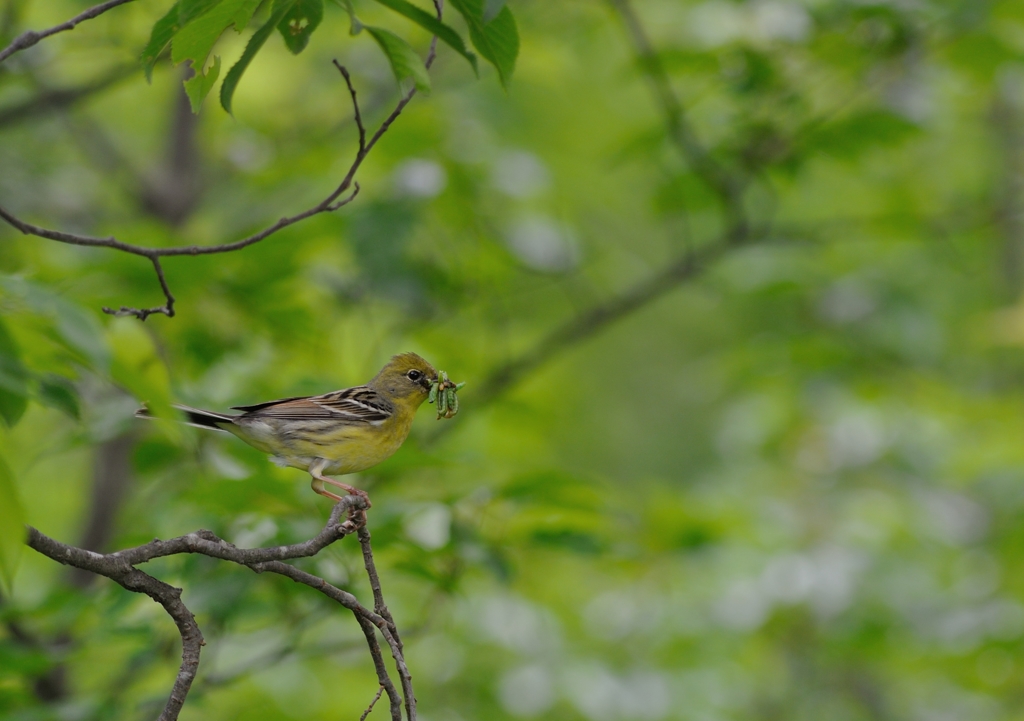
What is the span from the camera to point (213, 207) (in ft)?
27.7

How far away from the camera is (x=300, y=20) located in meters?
2.00

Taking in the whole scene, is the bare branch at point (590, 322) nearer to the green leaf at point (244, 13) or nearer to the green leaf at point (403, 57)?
the green leaf at point (403, 57)

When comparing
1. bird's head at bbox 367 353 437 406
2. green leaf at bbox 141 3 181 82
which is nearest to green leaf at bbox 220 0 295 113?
green leaf at bbox 141 3 181 82

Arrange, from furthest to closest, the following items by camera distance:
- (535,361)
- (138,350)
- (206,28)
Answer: (535,361) → (138,350) → (206,28)

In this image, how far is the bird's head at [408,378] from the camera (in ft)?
12.1

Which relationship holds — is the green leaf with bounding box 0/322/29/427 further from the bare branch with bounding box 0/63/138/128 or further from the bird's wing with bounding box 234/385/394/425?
the bare branch with bounding box 0/63/138/128

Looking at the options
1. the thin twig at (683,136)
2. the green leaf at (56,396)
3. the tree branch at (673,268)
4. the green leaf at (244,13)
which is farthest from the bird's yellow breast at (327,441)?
the thin twig at (683,136)

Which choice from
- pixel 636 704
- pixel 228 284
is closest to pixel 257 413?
pixel 228 284

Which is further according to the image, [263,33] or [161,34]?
[161,34]

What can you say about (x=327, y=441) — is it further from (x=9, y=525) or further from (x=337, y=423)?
(x=9, y=525)

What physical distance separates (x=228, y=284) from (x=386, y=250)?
830 millimetres

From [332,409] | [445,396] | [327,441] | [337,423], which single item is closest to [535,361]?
[332,409]

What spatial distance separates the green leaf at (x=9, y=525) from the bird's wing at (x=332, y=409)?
206 cm

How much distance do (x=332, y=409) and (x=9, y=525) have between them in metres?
2.36
